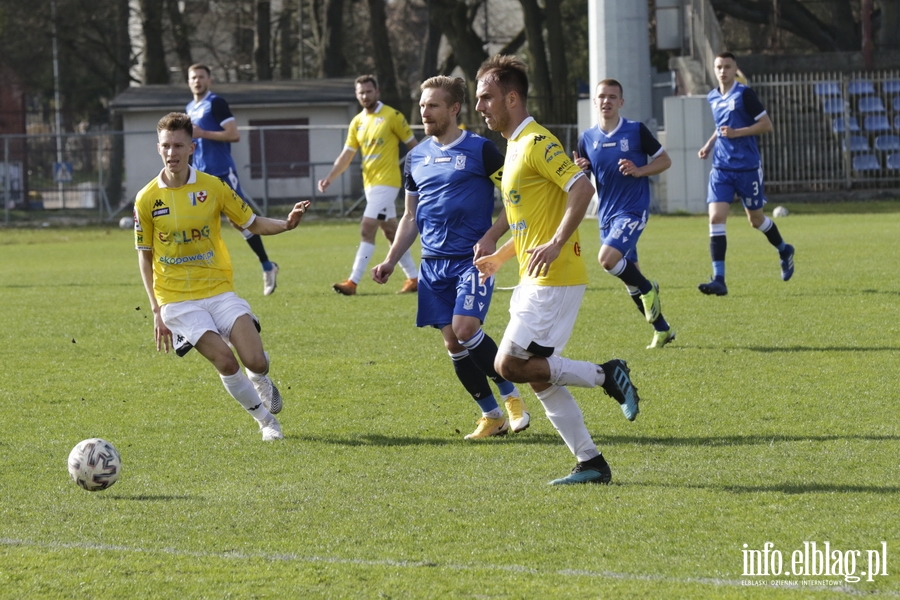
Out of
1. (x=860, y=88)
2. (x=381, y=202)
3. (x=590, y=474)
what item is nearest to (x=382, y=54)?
(x=860, y=88)

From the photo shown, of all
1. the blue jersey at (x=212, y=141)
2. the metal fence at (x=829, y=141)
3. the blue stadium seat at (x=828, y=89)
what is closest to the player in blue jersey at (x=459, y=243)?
the blue jersey at (x=212, y=141)

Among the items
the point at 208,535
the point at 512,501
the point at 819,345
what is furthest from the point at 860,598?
the point at 819,345

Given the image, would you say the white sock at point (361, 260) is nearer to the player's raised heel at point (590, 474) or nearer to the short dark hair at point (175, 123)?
the short dark hair at point (175, 123)

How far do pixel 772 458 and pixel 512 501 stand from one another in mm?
1462

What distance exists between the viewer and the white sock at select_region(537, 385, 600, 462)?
5.59m

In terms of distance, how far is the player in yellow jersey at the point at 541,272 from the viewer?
5484 mm

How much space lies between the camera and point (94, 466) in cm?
565

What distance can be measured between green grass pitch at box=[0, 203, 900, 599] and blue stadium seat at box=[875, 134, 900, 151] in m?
18.6

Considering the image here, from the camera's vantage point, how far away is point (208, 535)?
497 centimetres

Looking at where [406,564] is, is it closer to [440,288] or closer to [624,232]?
[440,288]

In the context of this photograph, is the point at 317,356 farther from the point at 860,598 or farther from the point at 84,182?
the point at 84,182

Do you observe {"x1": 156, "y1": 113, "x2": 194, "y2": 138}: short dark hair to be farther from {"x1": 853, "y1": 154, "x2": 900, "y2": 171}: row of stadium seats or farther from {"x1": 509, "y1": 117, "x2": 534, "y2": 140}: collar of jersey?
{"x1": 853, "y1": 154, "x2": 900, "y2": 171}: row of stadium seats

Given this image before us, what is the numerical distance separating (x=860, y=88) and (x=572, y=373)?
26.6m

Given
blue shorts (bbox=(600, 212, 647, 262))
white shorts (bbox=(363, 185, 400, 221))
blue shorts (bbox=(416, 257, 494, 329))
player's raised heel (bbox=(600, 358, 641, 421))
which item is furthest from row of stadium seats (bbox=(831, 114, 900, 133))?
player's raised heel (bbox=(600, 358, 641, 421))
